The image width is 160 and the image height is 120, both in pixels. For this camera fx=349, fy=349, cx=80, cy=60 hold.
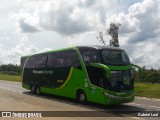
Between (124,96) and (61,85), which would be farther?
(61,85)

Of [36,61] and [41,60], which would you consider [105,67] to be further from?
[36,61]

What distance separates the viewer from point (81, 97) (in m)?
20.3

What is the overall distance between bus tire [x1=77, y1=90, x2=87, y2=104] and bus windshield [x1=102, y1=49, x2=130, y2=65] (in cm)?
273

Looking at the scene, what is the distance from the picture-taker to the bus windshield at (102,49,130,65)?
18.5 metres

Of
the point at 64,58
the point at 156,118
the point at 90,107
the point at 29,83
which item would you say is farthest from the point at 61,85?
the point at 156,118

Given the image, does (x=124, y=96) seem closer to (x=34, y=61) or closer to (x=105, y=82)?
(x=105, y=82)

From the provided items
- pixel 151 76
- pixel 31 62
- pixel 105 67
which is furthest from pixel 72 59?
pixel 151 76

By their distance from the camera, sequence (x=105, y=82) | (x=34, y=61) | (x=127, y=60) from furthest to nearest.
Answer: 1. (x=34, y=61)
2. (x=127, y=60)
3. (x=105, y=82)

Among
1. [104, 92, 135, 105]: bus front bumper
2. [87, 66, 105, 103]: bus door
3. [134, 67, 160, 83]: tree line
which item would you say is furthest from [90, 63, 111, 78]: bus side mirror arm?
[134, 67, 160, 83]: tree line

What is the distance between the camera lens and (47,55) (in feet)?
81.5

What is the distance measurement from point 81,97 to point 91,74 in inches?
79.5

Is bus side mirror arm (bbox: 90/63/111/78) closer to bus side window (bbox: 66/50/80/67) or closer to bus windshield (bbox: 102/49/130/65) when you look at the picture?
bus windshield (bbox: 102/49/130/65)

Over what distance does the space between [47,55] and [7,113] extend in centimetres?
958

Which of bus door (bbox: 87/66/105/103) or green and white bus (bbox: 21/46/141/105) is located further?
bus door (bbox: 87/66/105/103)
